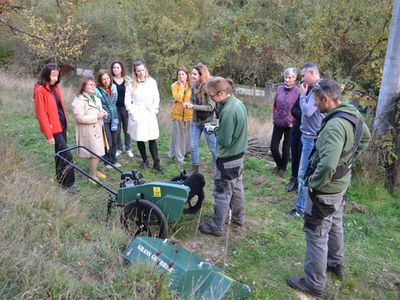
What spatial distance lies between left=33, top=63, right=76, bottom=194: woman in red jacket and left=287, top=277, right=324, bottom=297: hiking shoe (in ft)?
9.72

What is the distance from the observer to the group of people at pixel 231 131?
10.9ft

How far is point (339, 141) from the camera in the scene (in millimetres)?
3141

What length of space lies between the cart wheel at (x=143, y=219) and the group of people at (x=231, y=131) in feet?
2.42

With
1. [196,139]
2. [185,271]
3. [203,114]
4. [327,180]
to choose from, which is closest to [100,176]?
[196,139]

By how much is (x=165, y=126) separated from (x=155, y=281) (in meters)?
7.59

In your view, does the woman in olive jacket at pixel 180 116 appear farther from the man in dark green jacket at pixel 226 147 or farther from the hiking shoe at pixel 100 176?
the man in dark green jacket at pixel 226 147

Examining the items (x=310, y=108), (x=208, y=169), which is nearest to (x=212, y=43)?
(x=208, y=169)

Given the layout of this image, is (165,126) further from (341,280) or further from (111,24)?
(111,24)

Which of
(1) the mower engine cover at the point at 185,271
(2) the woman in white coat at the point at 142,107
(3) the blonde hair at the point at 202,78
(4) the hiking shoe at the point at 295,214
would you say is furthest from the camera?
(2) the woman in white coat at the point at 142,107

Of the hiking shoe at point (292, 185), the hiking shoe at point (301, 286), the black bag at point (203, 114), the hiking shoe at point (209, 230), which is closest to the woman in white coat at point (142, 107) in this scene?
the black bag at point (203, 114)

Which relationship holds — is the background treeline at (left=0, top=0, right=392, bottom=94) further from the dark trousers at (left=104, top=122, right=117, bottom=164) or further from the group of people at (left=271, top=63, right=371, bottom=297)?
the group of people at (left=271, top=63, right=371, bottom=297)

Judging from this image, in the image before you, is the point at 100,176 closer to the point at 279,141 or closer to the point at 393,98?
the point at 279,141

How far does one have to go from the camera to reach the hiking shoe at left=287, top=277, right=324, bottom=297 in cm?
359

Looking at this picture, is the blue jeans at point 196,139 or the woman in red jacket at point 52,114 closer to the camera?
the woman in red jacket at point 52,114
